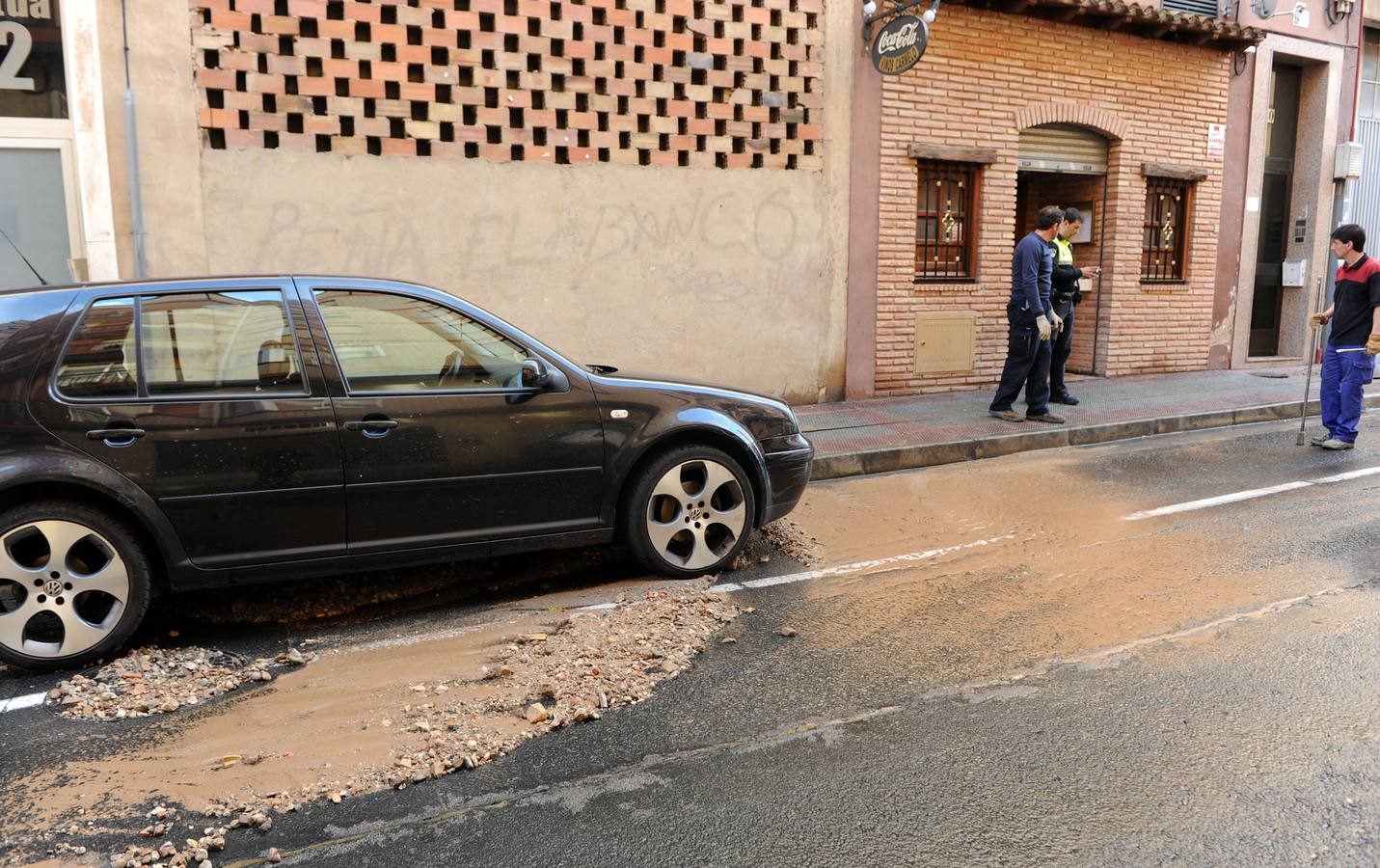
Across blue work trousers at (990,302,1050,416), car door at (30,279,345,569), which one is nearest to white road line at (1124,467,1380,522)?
blue work trousers at (990,302,1050,416)

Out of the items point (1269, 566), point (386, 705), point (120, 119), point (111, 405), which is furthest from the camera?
point (120, 119)

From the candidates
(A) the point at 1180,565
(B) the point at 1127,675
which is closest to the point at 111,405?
(B) the point at 1127,675

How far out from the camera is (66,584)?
402 cm

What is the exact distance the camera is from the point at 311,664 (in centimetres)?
411

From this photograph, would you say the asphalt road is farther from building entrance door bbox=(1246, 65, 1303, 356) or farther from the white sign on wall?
building entrance door bbox=(1246, 65, 1303, 356)

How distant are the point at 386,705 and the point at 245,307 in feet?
6.38

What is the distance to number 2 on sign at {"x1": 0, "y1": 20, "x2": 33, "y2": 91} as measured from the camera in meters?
7.71

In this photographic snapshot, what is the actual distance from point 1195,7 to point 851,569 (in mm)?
11505

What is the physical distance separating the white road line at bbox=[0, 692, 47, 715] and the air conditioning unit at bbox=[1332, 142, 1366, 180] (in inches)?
663

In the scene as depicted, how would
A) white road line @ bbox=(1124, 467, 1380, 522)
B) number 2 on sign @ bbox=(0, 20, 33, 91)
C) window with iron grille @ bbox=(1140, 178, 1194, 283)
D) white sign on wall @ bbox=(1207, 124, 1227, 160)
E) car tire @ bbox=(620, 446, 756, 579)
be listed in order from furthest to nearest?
white sign on wall @ bbox=(1207, 124, 1227, 160), window with iron grille @ bbox=(1140, 178, 1194, 283), number 2 on sign @ bbox=(0, 20, 33, 91), white road line @ bbox=(1124, 467, 1380, 522), car tire @ bbox=(620, 446, 756, 579)

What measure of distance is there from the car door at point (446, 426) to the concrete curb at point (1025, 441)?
11.6ft

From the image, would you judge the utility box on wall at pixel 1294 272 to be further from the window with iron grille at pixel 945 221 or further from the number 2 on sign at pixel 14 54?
the number 2 on sign at pixel 14 54

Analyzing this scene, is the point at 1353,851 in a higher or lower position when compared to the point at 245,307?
lower

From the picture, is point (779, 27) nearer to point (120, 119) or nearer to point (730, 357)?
point (730, 357)
